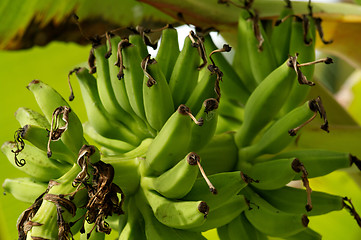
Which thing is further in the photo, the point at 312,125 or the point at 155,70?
the point at 312,125

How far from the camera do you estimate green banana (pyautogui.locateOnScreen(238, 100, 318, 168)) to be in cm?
102

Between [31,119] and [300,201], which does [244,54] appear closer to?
[300,201]

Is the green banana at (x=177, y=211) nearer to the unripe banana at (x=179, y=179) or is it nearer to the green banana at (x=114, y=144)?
the unripe banana at (x=179, y=179)

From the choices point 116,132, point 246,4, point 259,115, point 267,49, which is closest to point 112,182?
point 116,132

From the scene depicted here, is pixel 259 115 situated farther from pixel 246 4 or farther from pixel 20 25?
pixel 20 25

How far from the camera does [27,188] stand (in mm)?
1068

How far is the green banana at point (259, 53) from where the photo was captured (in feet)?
3.96

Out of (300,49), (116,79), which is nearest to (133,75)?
(116,79)

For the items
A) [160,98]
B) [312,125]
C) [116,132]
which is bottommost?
[312,125]

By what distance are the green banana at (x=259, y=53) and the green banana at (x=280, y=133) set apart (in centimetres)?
15

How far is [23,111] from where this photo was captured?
44.2 inches

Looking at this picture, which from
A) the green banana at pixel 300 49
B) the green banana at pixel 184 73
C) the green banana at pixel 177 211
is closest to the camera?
the green banana at pixel 177 211

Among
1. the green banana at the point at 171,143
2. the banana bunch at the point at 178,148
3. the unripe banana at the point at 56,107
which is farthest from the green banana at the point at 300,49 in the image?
the unripe banana at the point at 56,107

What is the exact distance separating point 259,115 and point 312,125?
0.75 ft
